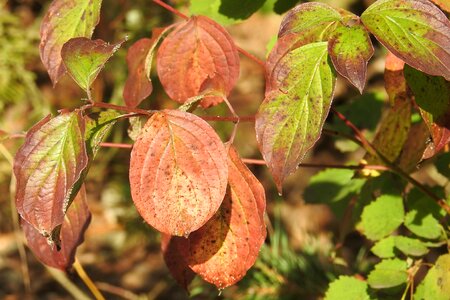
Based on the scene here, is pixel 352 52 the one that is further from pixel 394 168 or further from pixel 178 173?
pixel 394 168

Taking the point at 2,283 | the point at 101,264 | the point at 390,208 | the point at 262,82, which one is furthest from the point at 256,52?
the point at 390,208

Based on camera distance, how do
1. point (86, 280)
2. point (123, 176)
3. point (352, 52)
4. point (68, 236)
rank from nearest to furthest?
point (352, 52) < point (68, 236) < point (86, 280) < point (123, 176)

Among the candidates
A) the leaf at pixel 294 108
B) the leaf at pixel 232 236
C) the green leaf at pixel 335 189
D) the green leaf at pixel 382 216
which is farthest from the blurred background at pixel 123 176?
the leaf at pixel 294 108

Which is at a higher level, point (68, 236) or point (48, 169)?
point (48, 169)

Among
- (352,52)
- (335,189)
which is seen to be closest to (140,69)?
(352,52)

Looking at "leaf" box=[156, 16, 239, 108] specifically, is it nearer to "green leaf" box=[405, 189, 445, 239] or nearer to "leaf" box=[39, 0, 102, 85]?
"leaf" box=[39, 0, 102, 85]

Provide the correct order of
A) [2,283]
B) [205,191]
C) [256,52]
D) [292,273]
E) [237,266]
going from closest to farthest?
1. [205,191]
2. [237,266]
3. [292,273]
4. [2,283]
5. [256,52]

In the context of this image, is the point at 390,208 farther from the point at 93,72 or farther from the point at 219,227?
the point at 93,72

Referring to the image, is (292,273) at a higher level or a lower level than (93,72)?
lower
